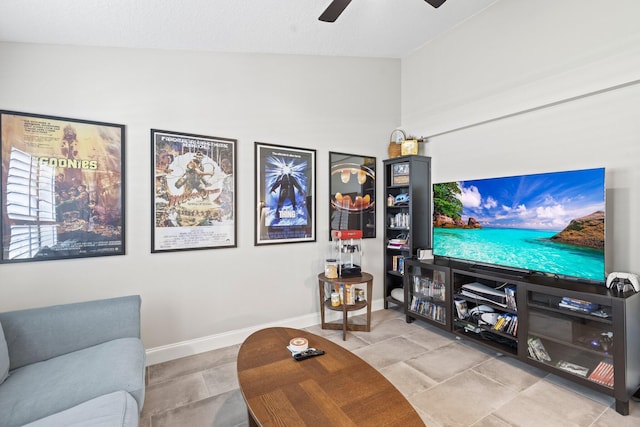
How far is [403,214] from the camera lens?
3705mm

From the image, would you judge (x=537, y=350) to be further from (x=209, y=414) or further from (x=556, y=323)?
(x=209, y=414)

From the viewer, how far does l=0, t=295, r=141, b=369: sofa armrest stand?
5.74 feet

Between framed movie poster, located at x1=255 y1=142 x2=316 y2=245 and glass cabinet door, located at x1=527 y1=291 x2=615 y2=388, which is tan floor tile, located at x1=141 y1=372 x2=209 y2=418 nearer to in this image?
framed movie poster, located at x1=255 y1=142 x2=316 y2=245

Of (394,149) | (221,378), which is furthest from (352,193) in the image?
(221,378)

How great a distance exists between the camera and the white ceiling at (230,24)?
6.49ft

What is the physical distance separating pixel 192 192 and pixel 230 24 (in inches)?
56.4

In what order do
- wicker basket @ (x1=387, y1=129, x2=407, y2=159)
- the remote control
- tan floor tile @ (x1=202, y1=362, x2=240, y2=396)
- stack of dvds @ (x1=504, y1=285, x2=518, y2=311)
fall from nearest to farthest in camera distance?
the remote control, tan floor tile @ (x1=202, y1=362, x2=240, y2=396), stack of dvds @ (x1=504, y1=285, x2=518, y2=311), wicker basket @ (x1=387, y1=129, x2=407, y2=159)

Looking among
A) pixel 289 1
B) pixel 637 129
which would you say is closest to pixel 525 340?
pixel 637 129

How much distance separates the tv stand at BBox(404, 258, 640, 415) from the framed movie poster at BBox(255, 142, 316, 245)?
1443 millimetres

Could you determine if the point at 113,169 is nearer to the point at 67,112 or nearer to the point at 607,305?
the point at 67,112

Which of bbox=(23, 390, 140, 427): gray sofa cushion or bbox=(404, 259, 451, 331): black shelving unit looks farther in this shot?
bbox=(404, 259, 451, 331): black shelving unit

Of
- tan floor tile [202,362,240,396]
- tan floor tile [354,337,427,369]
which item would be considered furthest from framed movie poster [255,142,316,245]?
tan floor tile [354,337,427,369]

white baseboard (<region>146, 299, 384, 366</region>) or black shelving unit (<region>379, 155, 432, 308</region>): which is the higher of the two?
black shelving unit (<region>379, 155, 432, 308</region>)

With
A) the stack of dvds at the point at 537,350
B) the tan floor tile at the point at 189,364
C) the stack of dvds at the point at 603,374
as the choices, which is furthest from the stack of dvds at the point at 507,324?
the tan floor tile at the point at 189,364
